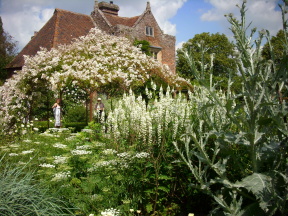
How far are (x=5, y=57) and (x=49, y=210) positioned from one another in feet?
117

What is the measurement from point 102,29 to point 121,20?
8.09ft

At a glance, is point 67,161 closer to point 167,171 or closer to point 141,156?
point 141,156

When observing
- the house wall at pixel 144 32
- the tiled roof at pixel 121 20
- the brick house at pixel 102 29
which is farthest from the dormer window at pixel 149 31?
the tiled roof at pixel 121 20

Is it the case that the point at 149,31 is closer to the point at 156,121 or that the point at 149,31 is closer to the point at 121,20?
the point at 121,20

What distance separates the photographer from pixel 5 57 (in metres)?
34.9

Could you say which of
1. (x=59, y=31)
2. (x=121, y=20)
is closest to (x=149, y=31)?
(x=121, y=20)

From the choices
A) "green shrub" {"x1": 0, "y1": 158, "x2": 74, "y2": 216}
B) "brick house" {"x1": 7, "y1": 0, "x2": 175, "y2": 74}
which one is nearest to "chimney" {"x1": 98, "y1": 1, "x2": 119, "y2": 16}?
"brick house" {"x1": 7, "y1": 0, "x2": 175, "y2": 74}

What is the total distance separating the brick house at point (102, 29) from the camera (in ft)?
76.7

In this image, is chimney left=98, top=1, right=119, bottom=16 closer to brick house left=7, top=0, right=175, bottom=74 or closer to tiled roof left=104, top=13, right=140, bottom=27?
brick house left=7, top=0, right=175, bottom=74

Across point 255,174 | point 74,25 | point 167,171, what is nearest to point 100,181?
point 167,171

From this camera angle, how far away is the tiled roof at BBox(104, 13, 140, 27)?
2559 centimetres

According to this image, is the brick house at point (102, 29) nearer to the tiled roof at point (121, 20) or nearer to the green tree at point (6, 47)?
the tiled roof at point (121, 20)

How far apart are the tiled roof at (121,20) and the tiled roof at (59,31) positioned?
1569mm

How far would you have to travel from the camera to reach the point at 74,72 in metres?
12.3
